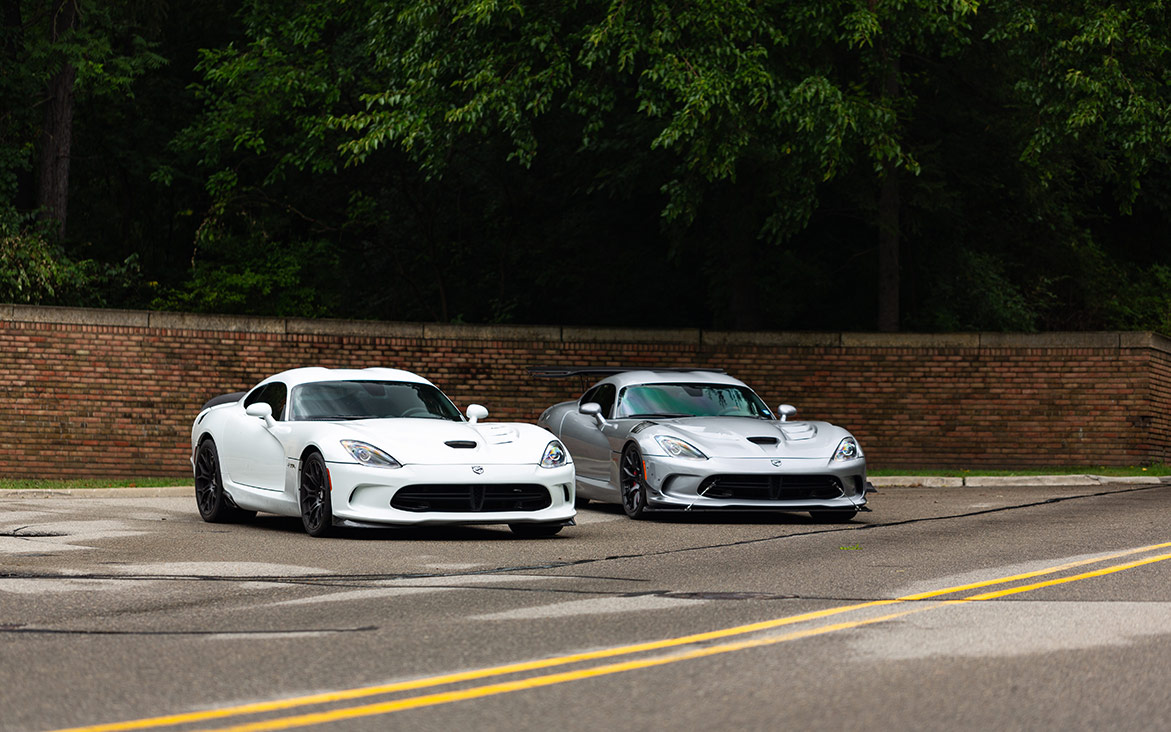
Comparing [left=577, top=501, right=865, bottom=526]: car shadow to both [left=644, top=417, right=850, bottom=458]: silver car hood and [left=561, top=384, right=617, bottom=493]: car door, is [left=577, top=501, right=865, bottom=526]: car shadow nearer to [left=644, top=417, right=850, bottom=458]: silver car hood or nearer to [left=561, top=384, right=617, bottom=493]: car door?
[left=561, top=384, right=617, bottom=493]: car door

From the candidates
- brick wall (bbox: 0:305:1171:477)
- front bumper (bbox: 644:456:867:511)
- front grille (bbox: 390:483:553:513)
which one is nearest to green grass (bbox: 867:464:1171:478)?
brick wall (bbox: 0:305:1171:477)

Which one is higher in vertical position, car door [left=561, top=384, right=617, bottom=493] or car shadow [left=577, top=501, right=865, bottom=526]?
car door [left=561, top=384, right=617, bottom=493]

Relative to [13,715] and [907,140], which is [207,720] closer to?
[13,715]

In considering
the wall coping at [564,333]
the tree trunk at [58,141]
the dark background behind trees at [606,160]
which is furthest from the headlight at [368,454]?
the tree trunk at [58,141]

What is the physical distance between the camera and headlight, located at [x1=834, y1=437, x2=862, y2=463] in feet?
45.8

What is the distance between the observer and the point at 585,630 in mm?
7188

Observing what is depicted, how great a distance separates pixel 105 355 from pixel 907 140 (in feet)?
45.4

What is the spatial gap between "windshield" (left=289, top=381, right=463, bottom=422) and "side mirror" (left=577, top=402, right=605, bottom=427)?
193cm

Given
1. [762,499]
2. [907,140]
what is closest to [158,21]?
[907,140]

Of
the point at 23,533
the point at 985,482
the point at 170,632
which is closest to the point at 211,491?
the point at 23,533

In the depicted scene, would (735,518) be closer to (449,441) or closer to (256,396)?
(449,441)

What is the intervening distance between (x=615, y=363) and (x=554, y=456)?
1062 cm

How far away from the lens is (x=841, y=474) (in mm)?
13852

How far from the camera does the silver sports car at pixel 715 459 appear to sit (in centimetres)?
1365
